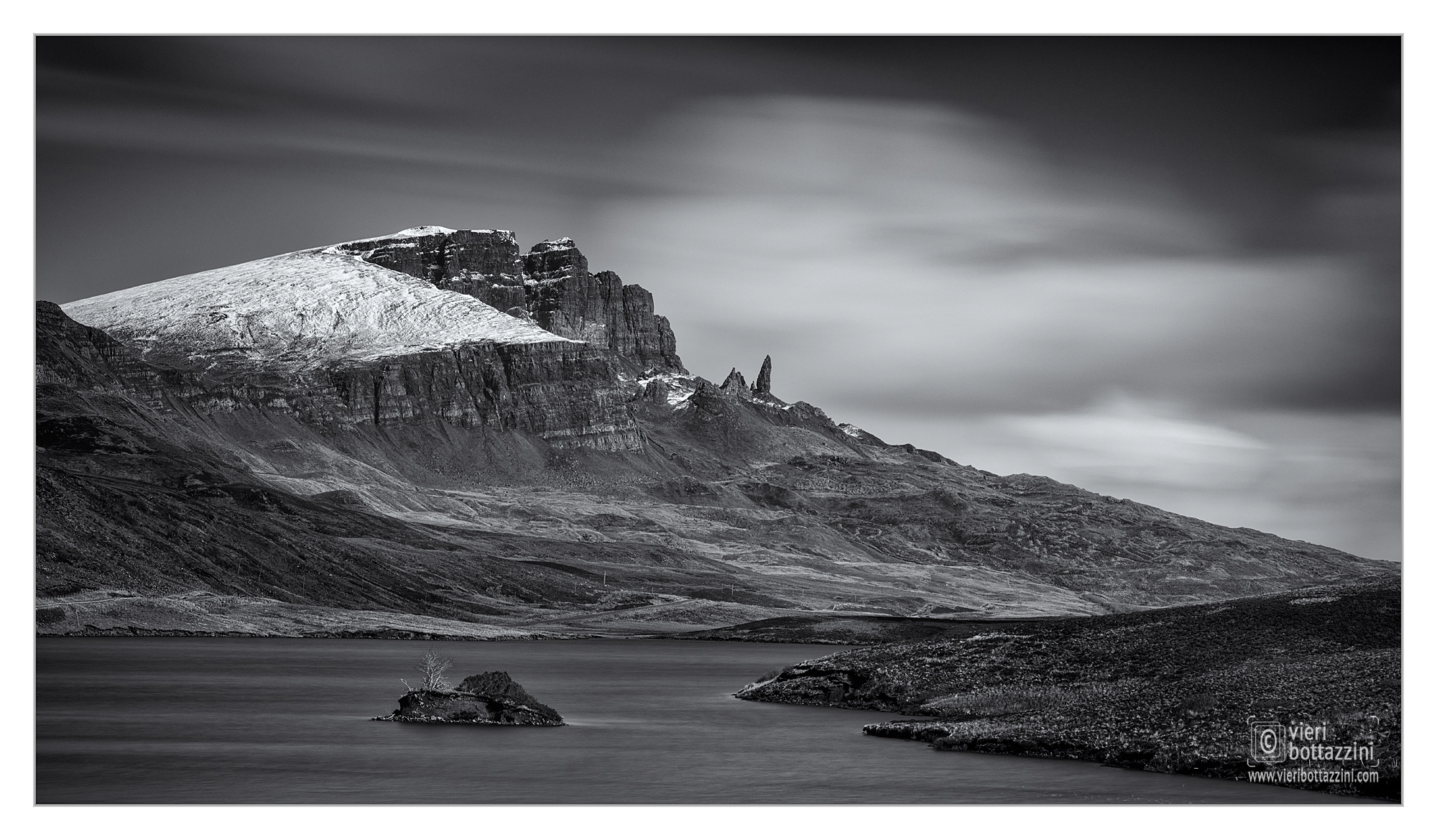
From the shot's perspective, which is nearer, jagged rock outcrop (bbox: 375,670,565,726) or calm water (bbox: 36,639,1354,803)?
calm water (bbox: 36,639,1354,803)

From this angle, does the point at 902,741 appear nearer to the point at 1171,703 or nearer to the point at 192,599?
the point at 1171,703

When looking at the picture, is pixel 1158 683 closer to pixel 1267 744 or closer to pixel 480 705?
pixel 1267 744

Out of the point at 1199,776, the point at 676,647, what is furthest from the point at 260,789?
the point at 676,647

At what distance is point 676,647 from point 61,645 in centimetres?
7036

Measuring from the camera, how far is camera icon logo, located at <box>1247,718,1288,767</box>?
161 feet

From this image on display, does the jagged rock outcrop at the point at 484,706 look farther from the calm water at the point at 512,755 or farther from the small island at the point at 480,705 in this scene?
the calm water at the point at 512,755

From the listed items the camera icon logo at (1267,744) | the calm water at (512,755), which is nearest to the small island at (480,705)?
the calm water at (512,755)

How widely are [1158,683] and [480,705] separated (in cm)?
2944

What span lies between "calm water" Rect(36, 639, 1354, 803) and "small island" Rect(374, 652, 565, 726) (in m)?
1.16

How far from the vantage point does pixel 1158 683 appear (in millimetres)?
68688

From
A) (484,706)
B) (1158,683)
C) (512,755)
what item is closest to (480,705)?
(484,706)

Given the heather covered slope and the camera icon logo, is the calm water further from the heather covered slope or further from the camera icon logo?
the heather covered slope

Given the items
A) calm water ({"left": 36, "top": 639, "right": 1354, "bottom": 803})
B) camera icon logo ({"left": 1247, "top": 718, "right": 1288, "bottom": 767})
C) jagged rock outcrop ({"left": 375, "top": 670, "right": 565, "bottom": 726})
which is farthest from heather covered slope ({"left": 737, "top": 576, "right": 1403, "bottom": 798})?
jagged rock outcrop ({"left": 375, "top": 670, "right": 565, "bottom": 726})

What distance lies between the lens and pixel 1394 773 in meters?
44.8
